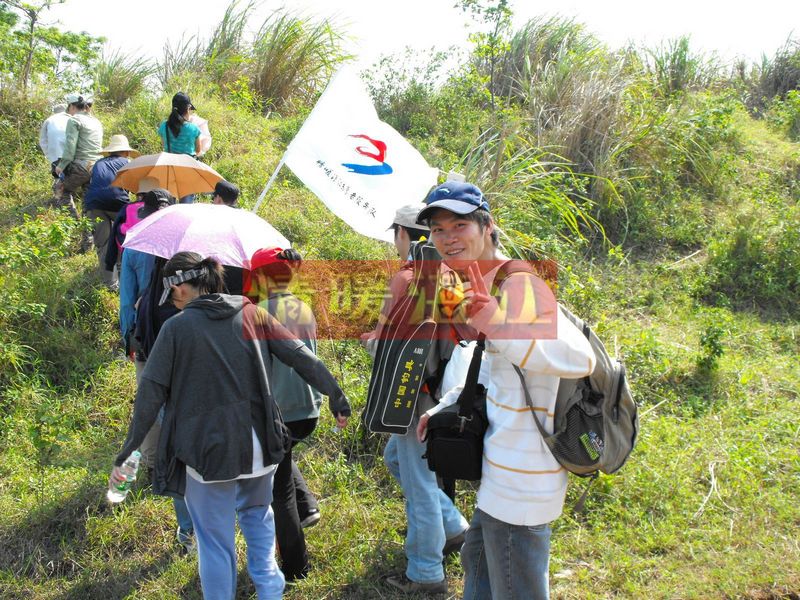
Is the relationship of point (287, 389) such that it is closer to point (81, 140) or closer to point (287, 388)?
point (287, 388)

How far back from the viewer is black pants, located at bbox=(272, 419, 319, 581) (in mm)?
3391

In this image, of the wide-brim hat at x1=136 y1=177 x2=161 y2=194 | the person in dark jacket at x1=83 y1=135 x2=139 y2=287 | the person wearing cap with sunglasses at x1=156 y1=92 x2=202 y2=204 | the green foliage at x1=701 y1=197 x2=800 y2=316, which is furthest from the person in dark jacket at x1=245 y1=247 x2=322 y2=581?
the green foliage at x1=701 y1=197 x2=800 y2=316

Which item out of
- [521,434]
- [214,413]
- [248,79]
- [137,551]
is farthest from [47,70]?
[521,434]

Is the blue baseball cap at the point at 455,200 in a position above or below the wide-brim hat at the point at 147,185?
above

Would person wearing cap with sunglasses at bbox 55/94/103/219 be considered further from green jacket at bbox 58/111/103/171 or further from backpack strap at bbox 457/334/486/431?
backpack strap at bbox 457/334/486/431

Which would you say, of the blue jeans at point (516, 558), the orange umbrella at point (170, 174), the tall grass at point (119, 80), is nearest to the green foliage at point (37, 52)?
the tall grass at point (119, 80)

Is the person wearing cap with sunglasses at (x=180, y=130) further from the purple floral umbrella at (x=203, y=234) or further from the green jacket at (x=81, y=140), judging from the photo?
the purple floral umbrella at (x=203, y=234)

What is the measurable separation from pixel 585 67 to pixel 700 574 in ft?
22.9

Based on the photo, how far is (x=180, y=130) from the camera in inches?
266

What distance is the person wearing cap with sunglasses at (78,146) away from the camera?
22.4 ft

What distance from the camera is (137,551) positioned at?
12.4ft

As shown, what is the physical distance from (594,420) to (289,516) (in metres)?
1.77

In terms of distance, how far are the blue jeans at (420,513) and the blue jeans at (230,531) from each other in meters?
0.62

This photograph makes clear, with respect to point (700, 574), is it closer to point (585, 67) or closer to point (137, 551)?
point (137, 551)
